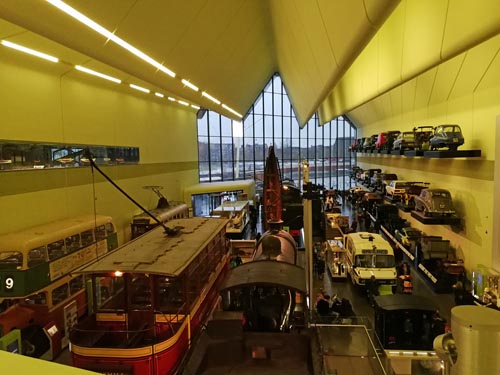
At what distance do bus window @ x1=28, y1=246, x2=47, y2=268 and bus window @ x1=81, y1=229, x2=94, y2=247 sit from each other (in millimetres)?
1615

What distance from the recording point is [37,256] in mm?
8625

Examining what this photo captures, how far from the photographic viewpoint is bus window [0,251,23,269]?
822cm

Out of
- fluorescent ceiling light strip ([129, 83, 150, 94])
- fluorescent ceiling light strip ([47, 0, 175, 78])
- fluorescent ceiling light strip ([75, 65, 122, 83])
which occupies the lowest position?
fluorescent ceiling light strip ([47, 0, 175, 78])

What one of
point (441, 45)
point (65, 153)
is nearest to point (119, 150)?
point (65, 153)

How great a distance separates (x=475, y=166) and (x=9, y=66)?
13.8m

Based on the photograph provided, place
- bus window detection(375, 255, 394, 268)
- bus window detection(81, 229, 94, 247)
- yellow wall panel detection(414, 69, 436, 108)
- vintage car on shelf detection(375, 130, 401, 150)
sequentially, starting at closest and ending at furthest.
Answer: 1. bus window detection(81, 229, 94, 247)
2. bus window detection(375, 255, 394, 268)
3. yellow wall panel detection(414, 69, 436, 108)
4. vintage car on shelf detection(375, 130, 401, 150)

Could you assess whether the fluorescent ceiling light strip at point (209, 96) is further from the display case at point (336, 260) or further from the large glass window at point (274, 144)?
the large glass window at point (274, 144)

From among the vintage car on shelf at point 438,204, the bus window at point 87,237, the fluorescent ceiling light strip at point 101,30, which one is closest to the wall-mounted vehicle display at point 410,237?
the vintage car on shelf at point 438,204

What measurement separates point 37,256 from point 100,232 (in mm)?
2796

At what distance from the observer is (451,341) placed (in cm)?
218

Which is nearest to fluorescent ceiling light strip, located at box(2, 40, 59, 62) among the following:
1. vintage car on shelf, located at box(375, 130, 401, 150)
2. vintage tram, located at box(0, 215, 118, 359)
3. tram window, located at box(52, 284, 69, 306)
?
vintage tram, located at box(0, 215, 118, 359)

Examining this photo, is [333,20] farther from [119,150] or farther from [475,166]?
[119,150]

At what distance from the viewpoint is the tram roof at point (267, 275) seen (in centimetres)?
684

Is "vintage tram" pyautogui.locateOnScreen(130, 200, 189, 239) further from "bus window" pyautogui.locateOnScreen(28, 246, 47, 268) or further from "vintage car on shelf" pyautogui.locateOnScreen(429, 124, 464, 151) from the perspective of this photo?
"vintage car on shelf" pyautogui.locateOnScreen(429, 124, 464, 151)
